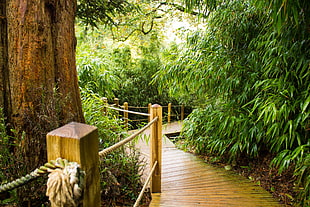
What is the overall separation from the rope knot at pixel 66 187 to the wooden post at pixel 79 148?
0.10 feet

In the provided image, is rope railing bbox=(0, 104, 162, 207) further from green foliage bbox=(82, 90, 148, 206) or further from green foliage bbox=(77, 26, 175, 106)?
green foliage bbox=(77, 26, 175, 106)

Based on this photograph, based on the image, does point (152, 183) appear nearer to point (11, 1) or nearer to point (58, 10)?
point (58, 10)

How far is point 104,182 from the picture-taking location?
5.15 ft

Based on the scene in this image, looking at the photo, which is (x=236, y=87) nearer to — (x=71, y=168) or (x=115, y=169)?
(x=115, y=169)

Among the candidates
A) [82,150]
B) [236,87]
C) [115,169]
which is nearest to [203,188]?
[115,169]

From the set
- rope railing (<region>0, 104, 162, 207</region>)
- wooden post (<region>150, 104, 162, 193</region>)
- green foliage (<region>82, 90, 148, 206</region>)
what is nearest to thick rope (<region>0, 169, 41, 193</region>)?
rope railing (<region>0, 104, 162, 207</region>)

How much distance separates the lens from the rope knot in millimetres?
454

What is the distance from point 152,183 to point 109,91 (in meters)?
2.41

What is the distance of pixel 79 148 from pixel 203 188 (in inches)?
84.5

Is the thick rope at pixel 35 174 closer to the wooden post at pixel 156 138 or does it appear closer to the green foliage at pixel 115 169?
the green foliage at pixel 115 169

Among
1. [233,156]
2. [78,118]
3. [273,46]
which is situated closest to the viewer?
[78,118]

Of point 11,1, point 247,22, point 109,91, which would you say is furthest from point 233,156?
point 11,1

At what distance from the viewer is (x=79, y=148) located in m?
0.48

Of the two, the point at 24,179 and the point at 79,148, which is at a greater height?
the point at 79,148
